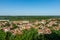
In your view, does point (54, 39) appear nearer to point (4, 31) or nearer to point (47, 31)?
point (47, 31)

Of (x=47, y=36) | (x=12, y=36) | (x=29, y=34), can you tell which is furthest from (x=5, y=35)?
(x=47, y=36)

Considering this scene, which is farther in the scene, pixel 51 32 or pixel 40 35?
pixel 51 32

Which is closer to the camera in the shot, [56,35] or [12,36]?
[12,36]

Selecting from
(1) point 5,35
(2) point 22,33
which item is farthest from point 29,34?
(1) point 5,35

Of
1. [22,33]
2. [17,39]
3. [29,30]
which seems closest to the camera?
[17,39]

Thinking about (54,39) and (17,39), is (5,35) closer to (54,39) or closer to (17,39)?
(17,39)

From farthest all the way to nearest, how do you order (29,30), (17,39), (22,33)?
(29,30) < (22,33) < (17,39)

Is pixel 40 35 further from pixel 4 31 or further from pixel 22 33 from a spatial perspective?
pixel 4 31
